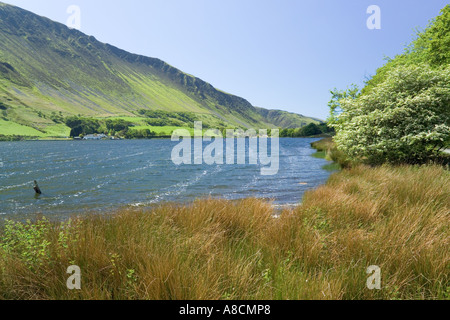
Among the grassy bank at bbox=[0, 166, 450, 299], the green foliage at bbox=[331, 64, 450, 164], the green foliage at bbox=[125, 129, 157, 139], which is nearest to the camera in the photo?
the grassy bank at bbox=[0, 166, 450, 299]

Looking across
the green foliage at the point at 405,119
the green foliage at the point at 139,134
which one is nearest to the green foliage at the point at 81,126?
the green foliage at the point at 139,134

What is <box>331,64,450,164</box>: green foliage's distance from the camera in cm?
1486

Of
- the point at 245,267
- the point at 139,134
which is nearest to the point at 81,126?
the point at 139,134

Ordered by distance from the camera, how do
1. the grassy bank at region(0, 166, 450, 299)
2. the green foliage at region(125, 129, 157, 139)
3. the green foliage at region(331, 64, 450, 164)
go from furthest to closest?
1. the green foliage at region(125, 129, 157, 139)
2. the green foliage at region(331, 64, 450, 164)
3. the grassy bank at region(0, 166, 450, 299)

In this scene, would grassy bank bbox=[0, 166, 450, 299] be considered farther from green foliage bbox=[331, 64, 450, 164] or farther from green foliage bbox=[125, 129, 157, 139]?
green foliage bbox=[125, 129, 157, 139]

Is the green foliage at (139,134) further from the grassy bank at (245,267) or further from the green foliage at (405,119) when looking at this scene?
the grassy bank at (245,267)

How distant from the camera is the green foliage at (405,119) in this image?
14859 millimetres

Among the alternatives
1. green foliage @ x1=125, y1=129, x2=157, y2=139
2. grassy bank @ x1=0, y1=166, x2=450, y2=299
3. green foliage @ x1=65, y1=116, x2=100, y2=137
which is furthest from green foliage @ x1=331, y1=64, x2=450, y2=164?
green foliage @ x1=125, y1=129, x2=157, y2=139

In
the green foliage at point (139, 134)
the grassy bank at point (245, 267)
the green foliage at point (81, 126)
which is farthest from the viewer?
the green foliage at point (139, 134)

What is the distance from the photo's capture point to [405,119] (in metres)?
15.6

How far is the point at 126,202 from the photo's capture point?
15203mm
